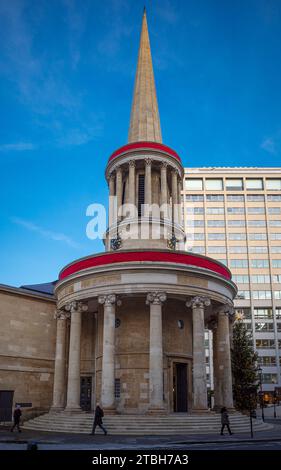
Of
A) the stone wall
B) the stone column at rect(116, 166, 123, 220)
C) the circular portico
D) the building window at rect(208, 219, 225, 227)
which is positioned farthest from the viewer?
the building window at rect(208, 219, 225, 227)

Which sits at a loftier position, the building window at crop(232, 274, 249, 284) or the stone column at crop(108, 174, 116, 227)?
the building window at crop(232, 274, 249, 284)

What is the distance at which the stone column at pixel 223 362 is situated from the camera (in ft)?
98.6

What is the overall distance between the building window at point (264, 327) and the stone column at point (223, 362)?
6077 centimetres

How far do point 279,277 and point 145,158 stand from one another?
215 ft

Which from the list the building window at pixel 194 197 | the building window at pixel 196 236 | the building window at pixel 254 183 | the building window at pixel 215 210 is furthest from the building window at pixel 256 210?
the building window at pixel 196 236

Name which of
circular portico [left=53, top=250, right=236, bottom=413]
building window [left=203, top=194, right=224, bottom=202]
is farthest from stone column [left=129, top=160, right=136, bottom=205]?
building window [left=203, top=194, right=224, bottom=202]

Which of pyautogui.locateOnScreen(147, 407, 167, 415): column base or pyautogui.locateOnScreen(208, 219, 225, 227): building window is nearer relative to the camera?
pyautogui.locateOnScreen(147, 407, 167, 415): column base

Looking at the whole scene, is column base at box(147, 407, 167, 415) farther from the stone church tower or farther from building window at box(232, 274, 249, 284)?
building window at box(232, 274, 249, 284)

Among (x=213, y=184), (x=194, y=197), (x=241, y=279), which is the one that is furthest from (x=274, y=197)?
(x=241, y=279)

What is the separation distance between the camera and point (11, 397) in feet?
103

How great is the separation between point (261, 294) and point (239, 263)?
24.9 feet

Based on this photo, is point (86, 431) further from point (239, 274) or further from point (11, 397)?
point (239, 274)

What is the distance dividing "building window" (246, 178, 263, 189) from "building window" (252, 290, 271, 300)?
2379 cm

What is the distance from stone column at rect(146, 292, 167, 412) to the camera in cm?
2558
